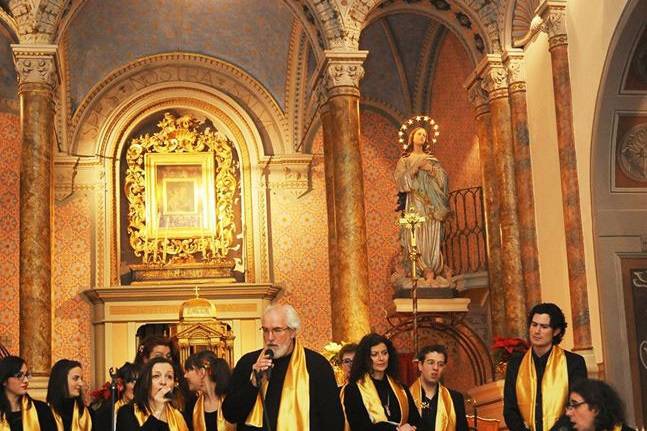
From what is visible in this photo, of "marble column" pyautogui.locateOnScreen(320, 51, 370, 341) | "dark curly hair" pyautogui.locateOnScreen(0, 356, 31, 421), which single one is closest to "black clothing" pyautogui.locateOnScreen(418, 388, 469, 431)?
"dark curly hair" pyautogui.locateOnScreen(0, 356, 31, 421)

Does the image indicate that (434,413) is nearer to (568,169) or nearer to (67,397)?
(67,397)

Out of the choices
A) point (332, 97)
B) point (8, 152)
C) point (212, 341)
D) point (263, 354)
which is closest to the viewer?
point (263, 354)

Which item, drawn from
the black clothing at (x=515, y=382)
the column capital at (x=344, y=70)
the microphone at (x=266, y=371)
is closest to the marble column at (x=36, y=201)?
the column capital at (x=344, y=70)

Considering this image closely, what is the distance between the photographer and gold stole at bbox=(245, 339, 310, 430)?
243 inches

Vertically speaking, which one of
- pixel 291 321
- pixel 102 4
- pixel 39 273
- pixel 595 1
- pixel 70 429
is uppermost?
pixel 102 4

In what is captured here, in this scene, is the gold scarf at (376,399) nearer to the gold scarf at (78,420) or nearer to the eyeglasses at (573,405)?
the eyeglasses at (573,405)

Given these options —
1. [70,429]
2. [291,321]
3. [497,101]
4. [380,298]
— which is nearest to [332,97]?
[497,101]

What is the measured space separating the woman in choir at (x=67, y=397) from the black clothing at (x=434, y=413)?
7.59 feet

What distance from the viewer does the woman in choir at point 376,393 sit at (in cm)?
740

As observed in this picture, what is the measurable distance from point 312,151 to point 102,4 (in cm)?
412

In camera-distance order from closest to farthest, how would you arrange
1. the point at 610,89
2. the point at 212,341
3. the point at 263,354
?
the point at 263,354
the point at 610,89
the point at 212,341

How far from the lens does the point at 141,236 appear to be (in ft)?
Result: 59.7

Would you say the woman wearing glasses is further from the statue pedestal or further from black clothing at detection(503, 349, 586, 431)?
the statue pedestal

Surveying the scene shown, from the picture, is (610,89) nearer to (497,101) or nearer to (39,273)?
(497,101)
